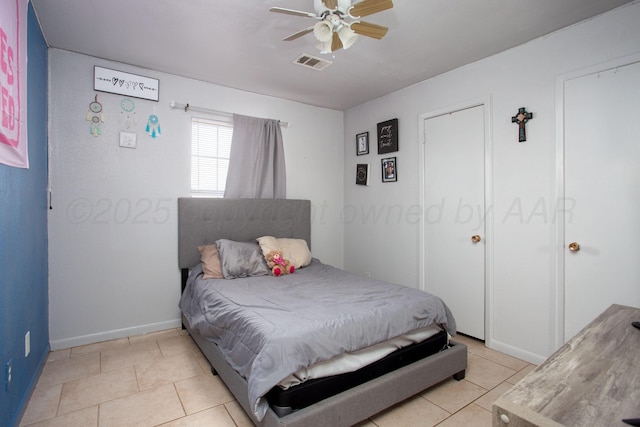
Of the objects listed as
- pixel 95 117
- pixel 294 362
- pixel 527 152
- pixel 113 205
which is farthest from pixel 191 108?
pixel 527 152

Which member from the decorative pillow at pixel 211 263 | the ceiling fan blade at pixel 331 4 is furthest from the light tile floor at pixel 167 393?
the ceiling fan blade at pixel 331 4

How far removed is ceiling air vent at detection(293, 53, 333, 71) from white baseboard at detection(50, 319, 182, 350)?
2.84 metres

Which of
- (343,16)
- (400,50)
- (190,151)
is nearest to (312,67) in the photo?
(400,50)

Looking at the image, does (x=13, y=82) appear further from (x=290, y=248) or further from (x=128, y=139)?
(x=290, y=248)

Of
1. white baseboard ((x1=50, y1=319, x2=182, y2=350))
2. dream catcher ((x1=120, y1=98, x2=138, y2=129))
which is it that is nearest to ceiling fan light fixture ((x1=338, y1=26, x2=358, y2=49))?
dream catcher ((x1=120, y1=98, x2=138, y2=129))

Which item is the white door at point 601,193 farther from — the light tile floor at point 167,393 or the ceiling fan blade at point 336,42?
the ceiling fan blade at point 336,42

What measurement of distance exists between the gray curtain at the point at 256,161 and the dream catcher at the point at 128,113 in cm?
96

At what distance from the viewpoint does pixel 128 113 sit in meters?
3.00

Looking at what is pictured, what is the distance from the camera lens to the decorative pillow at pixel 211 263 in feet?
9.59

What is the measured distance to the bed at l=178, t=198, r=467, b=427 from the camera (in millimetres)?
1565

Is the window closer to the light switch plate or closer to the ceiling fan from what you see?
the light switch plate

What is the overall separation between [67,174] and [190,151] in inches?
42.0

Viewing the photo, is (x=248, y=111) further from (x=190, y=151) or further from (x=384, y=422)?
(x=384, y=422)

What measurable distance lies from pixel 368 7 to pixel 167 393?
2.68 metres
